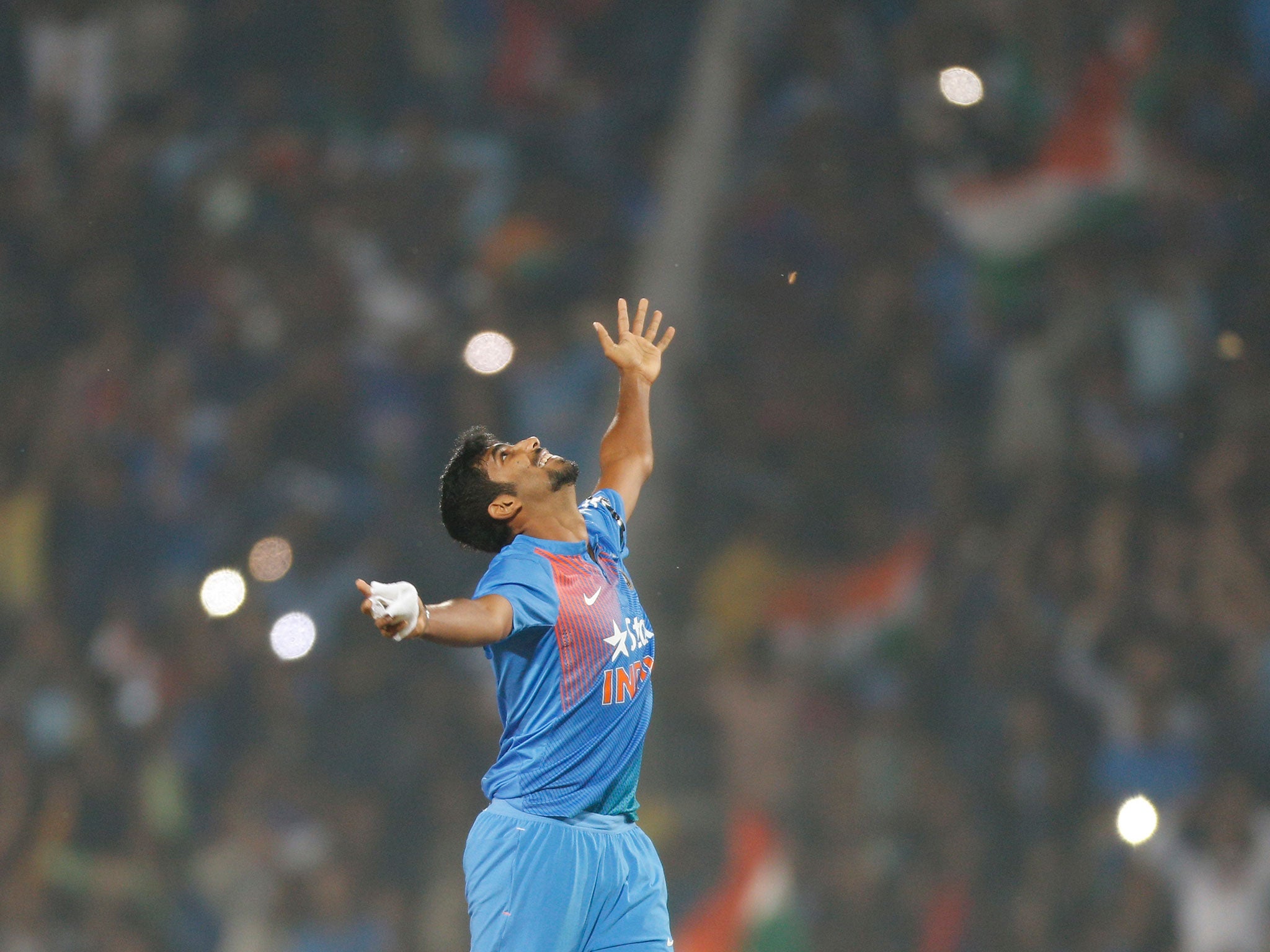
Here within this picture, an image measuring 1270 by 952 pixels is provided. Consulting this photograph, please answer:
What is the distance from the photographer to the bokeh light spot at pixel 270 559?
640 cm

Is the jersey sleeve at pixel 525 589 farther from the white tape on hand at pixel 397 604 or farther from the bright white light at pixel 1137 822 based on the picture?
the bright white light at pixel 1137 822

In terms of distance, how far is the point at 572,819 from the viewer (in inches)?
111

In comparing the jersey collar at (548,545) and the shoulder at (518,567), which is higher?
the jersey collar at (548,545)

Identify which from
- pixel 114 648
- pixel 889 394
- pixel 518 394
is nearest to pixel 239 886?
pixel 114 648

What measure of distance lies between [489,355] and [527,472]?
11.6 feet

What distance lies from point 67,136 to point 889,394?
457cm

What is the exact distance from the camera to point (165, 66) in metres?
6.84

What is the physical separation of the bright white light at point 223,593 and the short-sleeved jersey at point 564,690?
383 centimetres

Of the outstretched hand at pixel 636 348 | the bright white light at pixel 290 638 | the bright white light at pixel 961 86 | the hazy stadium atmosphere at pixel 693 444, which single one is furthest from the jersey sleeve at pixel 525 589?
the bright white light at pixel 961 86

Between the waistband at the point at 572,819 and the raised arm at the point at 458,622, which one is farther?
the waistband at the point at 572,819

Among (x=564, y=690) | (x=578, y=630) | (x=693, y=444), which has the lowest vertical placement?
(x=564, y=690)

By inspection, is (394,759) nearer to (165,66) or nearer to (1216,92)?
(165,66)

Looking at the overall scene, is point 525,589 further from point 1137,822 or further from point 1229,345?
point 1229,345

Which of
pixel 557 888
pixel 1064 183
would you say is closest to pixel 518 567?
pixel 557 888
